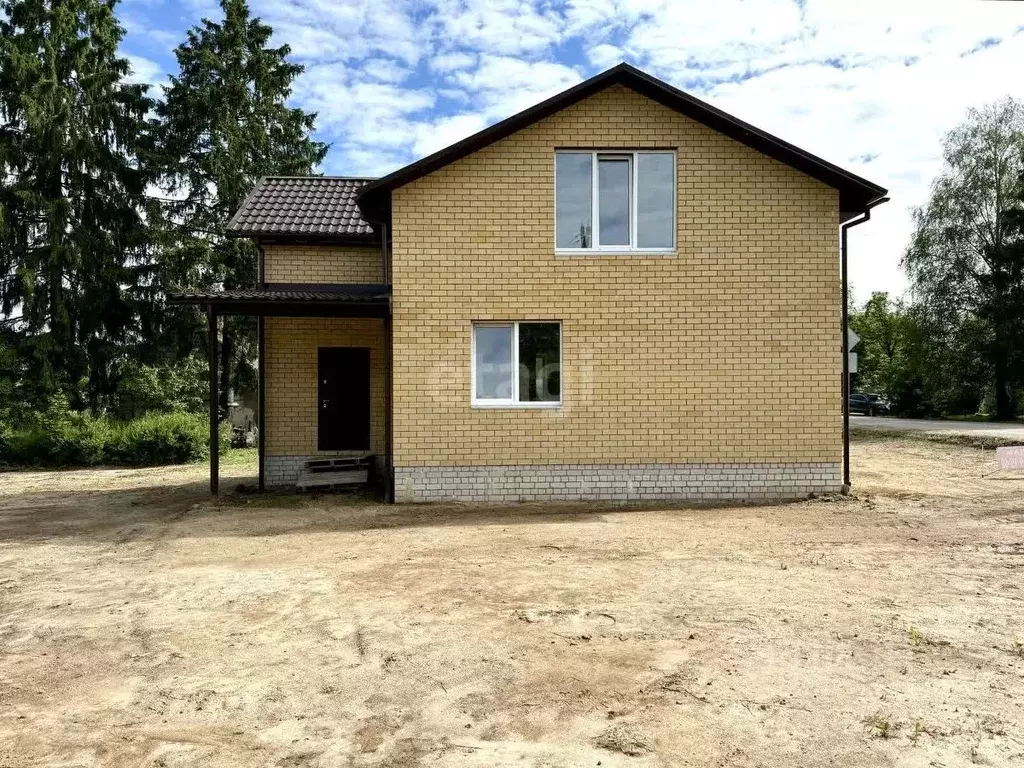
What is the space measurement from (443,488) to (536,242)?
13.1ft

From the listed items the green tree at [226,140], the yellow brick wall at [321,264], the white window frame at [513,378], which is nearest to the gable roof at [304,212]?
the yellow brick wall at [321,264]

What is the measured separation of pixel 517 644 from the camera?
4914 millimetres

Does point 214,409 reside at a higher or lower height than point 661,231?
lower

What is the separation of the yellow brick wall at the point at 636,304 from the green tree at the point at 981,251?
27685 mm

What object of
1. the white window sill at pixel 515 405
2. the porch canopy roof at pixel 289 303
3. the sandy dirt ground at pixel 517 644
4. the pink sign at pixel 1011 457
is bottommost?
the sandy dirt ground at pixel 517 644

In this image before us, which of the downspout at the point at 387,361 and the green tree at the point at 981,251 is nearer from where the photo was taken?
the downspout at the point at 387,361

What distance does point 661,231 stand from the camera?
434 inches

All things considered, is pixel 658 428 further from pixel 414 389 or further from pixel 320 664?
pixel 320 664

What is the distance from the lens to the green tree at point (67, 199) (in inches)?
819

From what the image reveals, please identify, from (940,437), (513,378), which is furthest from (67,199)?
(940,437)

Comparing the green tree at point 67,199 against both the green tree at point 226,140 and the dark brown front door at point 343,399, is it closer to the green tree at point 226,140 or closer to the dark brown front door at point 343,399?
the green tree at point 226,140

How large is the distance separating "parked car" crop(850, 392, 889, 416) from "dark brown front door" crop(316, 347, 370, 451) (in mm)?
37830

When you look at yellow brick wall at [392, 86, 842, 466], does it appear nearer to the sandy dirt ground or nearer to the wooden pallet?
the sandy dirt ground

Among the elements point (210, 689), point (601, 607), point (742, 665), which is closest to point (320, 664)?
point (210, 689)
